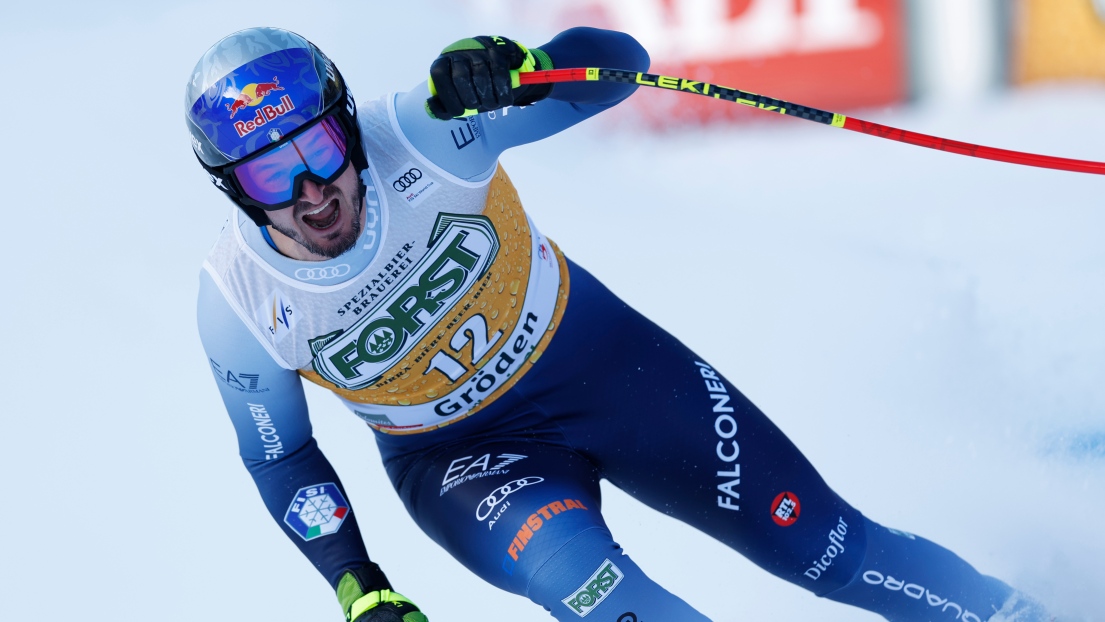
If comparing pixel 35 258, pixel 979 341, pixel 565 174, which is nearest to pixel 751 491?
pixel 979 341

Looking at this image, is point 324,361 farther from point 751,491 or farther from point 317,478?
point 751,491

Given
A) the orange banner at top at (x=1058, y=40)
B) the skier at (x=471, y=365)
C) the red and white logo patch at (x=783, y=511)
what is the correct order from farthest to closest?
1. the orange banner at top at (x=1058, y=40)
2. the red and white logo patch at (x=783, y=511)
3. the skier at (x=471, y=365)

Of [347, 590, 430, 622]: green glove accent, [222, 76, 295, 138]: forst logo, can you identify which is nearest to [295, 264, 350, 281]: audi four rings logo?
[222, 76, 295, 138]: forst logo

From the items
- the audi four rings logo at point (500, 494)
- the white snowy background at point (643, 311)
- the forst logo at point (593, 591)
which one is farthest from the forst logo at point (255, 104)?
the white snowy background at point (643, 311)

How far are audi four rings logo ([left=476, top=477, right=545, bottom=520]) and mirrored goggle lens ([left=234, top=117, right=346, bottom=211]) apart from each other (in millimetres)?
779

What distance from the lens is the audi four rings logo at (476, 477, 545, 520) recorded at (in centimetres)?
250

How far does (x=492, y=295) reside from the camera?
262 cm

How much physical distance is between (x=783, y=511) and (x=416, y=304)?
38.9 inches

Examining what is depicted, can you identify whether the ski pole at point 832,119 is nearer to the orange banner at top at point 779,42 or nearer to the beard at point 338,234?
the beard at point 338,234

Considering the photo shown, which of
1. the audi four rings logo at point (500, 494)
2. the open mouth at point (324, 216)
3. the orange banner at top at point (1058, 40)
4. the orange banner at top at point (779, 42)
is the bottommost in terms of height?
the audi four rings logo at point (500, 494)

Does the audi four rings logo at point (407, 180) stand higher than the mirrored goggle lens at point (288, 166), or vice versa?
the audi four rings logo at point (407, 180)

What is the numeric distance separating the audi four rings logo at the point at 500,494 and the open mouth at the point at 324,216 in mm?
691

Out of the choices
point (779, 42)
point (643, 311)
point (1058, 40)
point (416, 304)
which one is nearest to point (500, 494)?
point (416, 304)

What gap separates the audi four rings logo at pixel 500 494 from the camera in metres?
2.50
